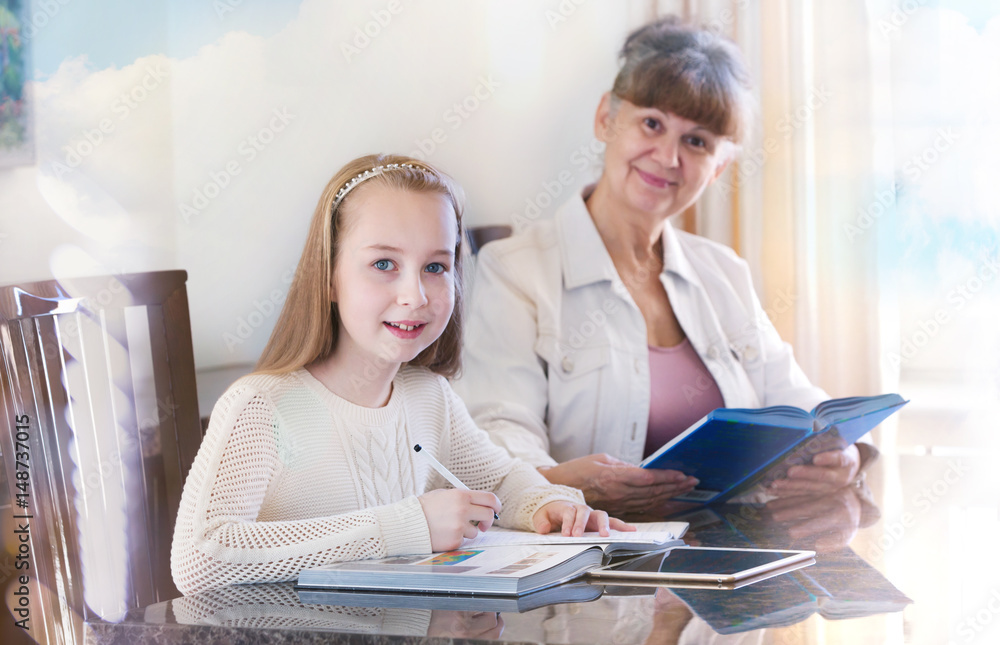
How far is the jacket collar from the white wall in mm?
509

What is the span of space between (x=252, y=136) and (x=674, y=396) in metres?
1.08

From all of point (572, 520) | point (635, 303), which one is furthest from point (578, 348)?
point (572, 520)

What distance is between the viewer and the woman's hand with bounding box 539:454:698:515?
3.78 feet

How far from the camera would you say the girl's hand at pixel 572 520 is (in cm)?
90

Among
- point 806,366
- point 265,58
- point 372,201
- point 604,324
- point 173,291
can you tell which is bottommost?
point 806,366

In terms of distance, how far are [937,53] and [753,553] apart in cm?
170

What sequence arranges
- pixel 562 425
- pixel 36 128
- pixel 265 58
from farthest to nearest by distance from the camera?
pixel 265 58
pixel 36 128
pixel 562 425

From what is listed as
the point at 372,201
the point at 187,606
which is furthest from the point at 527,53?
the point at 187,606

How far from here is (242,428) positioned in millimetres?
→ 823

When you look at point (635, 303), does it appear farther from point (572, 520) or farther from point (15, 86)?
point (15, 86)

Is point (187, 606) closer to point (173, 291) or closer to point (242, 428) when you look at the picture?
point (242, 428)

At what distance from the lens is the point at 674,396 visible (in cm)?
156

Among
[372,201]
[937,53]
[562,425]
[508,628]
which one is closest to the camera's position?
[508,628]

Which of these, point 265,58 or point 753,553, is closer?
point 753,553
